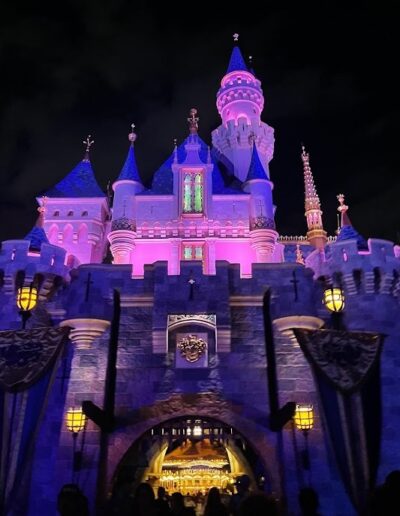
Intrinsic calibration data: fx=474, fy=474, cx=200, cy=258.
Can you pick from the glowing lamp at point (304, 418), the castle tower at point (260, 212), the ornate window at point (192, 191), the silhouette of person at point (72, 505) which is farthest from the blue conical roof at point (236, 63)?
the silhouette of person at point (72, 505)

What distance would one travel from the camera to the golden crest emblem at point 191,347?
13.1 meters

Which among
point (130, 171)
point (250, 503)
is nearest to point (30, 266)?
point (250, 503)

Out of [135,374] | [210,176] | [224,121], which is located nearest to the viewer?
[135,374]

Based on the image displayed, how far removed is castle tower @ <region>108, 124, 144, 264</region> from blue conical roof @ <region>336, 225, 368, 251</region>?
14.8m

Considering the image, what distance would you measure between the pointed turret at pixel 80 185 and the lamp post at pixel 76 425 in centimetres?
2196

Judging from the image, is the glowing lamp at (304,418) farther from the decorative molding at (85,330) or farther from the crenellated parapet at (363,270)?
the decorative molding at (85,330)

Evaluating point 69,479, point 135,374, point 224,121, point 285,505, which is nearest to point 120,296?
point 135,374

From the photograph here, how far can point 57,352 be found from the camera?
36.5ft

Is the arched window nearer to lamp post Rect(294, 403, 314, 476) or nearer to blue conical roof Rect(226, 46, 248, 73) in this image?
blue conical roof Rect(226, 46, 248, 73)

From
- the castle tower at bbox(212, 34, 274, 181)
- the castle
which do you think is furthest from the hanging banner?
the castle tower at bbox(212, 34, 274, 181)

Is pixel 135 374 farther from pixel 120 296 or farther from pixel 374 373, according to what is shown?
pixel 374 373

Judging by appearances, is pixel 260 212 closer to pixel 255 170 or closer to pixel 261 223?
pixel 261 223

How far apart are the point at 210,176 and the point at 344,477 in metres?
22.9

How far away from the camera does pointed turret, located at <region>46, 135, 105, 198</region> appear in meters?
32.2
